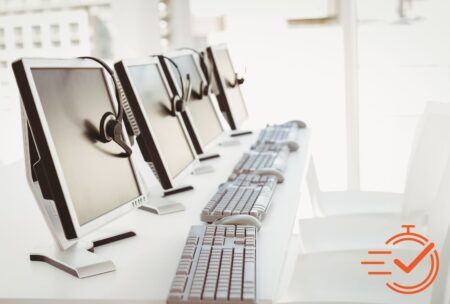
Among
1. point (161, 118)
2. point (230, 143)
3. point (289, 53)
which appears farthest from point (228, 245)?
point (289, 53)

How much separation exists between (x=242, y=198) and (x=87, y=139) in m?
0.53

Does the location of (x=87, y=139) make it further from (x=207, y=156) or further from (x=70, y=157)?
(x=207, y=156)

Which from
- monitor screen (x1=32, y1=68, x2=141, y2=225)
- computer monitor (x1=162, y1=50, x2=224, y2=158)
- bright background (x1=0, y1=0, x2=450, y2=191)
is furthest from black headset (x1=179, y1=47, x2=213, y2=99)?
bright background (x1=0, y1=0, x2=450, y2=191)

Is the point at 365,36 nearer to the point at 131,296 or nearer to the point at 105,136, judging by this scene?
the point at 105,136

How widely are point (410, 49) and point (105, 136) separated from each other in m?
3.03

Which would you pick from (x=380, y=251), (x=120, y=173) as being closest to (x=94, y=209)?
(x=120, y=173)

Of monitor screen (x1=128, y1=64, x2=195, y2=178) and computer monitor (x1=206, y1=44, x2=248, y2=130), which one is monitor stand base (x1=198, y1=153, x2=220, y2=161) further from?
monitor screen (x1=128, y1=64, x2=195, y2=178)

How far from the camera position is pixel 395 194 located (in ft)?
8.43

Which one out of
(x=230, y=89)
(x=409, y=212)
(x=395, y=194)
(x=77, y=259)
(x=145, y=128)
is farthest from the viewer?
(x=230, y=89)

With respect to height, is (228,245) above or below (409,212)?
above

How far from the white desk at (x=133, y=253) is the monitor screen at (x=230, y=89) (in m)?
0.87

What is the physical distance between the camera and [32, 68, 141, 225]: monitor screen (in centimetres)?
127

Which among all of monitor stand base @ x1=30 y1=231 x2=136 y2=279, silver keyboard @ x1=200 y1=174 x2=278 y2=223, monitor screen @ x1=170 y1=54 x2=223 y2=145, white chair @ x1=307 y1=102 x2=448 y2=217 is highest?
monitor screen @ x1=170 y1=54 x2=223 y2=145

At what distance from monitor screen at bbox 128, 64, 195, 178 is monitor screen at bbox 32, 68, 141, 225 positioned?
0.23m
